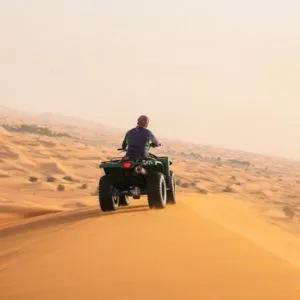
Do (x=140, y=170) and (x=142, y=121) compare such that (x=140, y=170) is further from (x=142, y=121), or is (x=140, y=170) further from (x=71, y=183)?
(x=71, y=183)

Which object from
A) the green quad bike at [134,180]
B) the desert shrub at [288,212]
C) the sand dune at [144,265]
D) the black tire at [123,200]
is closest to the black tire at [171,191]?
the green quad bike at [134,180]

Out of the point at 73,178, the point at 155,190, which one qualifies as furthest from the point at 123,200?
the point at 73,178

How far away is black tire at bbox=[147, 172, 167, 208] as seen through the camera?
860 cm

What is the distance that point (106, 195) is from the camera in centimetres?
889

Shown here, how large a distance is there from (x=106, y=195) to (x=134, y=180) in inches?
21.7

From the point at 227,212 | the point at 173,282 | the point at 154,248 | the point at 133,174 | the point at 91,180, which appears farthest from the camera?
the point at 91,180

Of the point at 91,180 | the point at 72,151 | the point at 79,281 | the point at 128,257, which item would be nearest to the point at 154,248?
the point at 128,257

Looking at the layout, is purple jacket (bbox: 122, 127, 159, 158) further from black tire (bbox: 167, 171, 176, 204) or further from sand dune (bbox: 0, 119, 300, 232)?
sand dune (bbox: 0, 119, 300, 232)

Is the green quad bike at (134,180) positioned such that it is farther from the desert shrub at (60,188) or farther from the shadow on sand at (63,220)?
the desert shrub at (60,188)

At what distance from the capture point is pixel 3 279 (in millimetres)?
4426

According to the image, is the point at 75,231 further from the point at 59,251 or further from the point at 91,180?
the point at 91,180

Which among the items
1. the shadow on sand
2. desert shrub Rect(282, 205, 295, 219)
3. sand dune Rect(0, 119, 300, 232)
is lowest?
sand dune Rect(0, 119, 300, 232)

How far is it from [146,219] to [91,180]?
22152mm

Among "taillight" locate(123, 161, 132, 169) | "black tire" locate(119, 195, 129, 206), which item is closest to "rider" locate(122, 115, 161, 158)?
"taillight" locate(123, 161, 132, 169)
